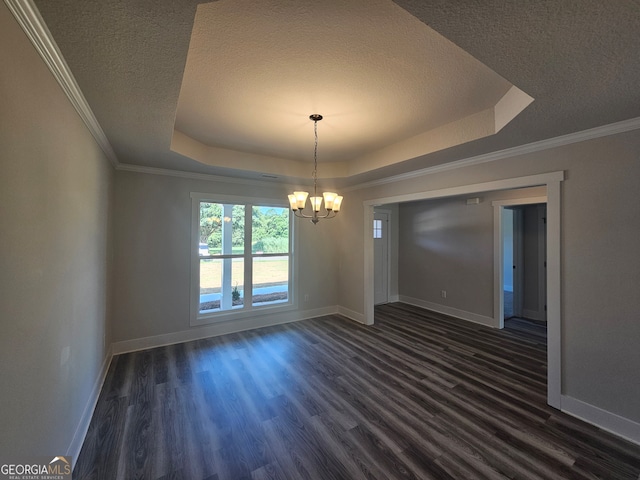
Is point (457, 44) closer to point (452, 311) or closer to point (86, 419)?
point (86, 419)

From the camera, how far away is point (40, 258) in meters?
1.32

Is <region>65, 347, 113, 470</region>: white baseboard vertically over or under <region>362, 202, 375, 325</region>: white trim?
under

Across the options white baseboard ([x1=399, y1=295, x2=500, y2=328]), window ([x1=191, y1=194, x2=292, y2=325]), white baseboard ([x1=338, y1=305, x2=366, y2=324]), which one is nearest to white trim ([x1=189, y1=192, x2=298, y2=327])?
window ([x1=191, y1=194, x2=292, y2=325])

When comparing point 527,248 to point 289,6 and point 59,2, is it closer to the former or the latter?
→ point 289,6

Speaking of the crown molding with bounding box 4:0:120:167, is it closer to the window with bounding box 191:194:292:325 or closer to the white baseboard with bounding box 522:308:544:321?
the window with bounding box 191:194:292:325

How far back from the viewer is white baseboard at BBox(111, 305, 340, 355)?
11.4ft

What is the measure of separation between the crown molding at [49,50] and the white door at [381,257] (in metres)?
5.12

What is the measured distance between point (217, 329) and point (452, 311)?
173 inches

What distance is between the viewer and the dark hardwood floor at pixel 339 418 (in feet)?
5.73

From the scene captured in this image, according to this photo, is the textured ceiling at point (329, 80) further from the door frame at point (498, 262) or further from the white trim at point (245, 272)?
the door frame at point (498, 262)

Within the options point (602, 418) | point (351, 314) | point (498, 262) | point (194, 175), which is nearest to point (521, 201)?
point (498, 262)

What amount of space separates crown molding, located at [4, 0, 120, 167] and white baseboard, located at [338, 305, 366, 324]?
173 inches

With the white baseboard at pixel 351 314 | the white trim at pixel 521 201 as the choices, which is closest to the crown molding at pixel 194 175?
the white baseboard at pixel 351 314

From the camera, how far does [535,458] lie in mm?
1813
